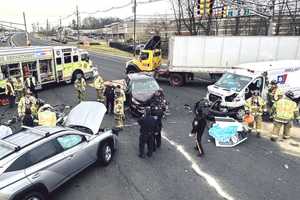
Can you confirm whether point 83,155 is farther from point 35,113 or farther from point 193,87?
point 193,87

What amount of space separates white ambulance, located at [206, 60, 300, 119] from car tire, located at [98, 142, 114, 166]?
17.5 ft

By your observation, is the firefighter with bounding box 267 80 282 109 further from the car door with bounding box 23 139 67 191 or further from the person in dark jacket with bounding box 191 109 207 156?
the car door with bounding box 23 139 67 191

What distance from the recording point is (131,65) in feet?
73.4

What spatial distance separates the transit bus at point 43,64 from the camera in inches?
607

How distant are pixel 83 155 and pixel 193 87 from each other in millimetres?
12858

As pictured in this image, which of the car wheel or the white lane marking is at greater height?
the car wheel

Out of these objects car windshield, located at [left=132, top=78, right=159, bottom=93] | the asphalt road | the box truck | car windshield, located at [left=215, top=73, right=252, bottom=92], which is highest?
the box truck

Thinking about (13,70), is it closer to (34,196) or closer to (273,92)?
(34,196)

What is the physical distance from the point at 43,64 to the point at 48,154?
42.5 ft

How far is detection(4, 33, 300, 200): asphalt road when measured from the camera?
6.40 metres

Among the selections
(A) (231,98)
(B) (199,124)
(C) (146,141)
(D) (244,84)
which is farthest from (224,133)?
(D) (244,84)

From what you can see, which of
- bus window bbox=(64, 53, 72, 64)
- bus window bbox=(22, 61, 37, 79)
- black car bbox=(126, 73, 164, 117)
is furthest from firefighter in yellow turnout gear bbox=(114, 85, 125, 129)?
bus window bbox=(64, 53, 72, 64)

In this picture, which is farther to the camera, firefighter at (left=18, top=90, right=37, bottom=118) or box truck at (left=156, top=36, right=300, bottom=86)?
box truck at (left=156, top=36, right=300, bottom=86)

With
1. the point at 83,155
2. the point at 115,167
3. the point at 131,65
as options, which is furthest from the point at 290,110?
the point at 131,65
